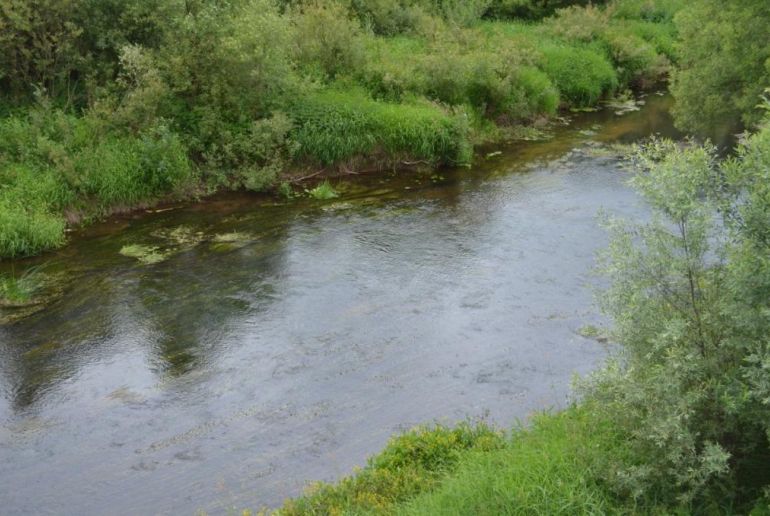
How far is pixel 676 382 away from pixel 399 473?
11.9ft

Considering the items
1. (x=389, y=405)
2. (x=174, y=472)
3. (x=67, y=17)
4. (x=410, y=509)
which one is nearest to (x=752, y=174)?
(x=410, y=509)

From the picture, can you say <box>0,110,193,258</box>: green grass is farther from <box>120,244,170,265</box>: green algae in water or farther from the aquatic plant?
the aquatic plant

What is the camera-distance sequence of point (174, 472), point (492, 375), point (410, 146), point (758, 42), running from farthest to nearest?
point (410, 146) → point (758, 42) → point (492, 375) → point (174, 472)

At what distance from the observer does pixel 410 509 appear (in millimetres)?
8188

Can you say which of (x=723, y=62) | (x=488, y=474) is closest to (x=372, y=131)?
(x=723, y=62)

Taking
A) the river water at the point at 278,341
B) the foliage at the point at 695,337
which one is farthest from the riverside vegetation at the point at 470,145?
the river water at the point at 278,341

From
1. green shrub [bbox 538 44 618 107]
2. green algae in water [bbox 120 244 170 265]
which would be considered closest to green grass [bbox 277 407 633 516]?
green algae in water [bbox 120 244 170 265]

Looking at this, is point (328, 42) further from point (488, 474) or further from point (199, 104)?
point (488, 474)

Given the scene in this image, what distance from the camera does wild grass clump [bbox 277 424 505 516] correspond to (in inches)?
340

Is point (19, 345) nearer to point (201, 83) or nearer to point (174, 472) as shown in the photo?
point (174, 472)

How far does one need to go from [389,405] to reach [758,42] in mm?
15064

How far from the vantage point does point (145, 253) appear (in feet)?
58.2

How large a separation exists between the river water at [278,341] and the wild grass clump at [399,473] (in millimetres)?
1073

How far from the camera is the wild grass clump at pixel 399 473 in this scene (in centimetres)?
863
